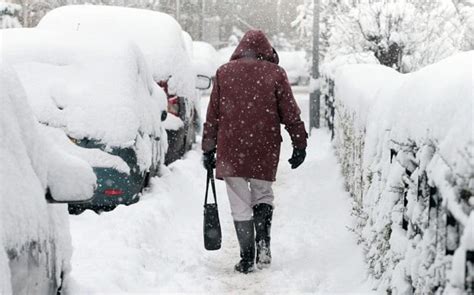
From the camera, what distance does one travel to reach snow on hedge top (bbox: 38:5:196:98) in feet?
35.8

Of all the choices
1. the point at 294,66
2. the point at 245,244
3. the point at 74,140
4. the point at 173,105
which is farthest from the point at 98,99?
the point at 294,66

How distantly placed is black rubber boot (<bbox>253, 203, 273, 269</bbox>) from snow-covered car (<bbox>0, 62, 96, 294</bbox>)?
8.63 feet

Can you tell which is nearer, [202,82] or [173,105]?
[173,105]

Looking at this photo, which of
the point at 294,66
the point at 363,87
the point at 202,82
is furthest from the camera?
the point at 294,66

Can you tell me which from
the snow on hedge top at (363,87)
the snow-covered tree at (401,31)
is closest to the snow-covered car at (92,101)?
the snow on hedge top at (363,87)

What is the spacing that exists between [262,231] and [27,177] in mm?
3587

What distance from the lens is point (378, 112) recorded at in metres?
6.05

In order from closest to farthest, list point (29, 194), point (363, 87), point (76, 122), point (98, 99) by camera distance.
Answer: point (29, 194), point (76, 122), point (98, 99), point (363, 87)

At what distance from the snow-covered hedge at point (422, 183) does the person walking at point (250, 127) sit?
0.72 m

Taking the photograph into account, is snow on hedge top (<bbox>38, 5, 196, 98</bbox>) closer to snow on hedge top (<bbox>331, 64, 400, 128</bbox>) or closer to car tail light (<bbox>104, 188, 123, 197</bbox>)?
snow on hedge top (<bbox>331, 64, 400, 128</bbox>)

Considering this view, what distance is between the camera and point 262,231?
22.6 ft

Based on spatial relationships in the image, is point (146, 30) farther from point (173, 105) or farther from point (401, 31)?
point (401, 31)

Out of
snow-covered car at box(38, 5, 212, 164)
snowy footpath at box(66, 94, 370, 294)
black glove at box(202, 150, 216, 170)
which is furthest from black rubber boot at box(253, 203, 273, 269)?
snow-covered car at box(38, 5, 212, 164)

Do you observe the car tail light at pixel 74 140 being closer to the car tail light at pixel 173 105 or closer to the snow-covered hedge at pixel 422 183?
the snow-covered hedge at pixel 422 183
